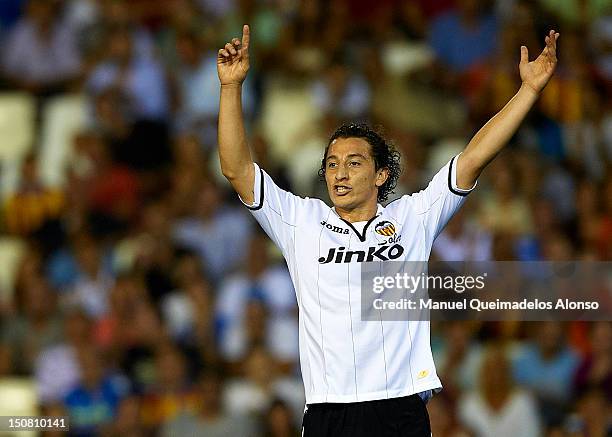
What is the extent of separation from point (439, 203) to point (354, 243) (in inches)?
16.6

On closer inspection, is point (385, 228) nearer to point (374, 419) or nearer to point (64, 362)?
point (374, 419)

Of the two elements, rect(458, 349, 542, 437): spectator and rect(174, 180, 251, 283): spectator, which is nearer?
rect(458, 349, 542, 437): spectator

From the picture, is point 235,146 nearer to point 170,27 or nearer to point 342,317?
point 342,317

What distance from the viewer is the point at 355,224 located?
16.3 feet

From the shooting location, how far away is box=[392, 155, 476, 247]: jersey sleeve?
5012mm

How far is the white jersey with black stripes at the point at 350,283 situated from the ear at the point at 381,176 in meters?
0.11

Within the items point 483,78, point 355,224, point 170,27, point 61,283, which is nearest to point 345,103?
point 483,78

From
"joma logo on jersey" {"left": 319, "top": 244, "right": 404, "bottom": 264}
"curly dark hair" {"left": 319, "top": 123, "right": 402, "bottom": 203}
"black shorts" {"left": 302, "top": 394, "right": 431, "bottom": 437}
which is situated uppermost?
"curly dark hair" {"left": 319, "top": 123, "right": 402, "bottom": 203}

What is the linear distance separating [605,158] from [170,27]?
13.6 feet

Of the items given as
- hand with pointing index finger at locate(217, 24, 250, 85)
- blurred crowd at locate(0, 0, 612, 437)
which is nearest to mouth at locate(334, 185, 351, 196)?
hand with pointing index finger at locate(217, 24, 250, 85)

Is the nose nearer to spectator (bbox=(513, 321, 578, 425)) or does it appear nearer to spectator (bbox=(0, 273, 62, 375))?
spectator (bbox=(513, 321, 578, 425))

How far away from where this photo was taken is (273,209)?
496 centimetres

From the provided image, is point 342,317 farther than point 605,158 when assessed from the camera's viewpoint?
No

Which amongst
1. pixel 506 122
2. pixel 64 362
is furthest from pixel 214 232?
pixel 506 122
